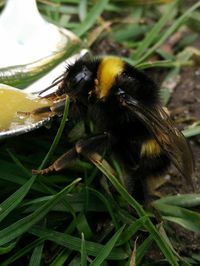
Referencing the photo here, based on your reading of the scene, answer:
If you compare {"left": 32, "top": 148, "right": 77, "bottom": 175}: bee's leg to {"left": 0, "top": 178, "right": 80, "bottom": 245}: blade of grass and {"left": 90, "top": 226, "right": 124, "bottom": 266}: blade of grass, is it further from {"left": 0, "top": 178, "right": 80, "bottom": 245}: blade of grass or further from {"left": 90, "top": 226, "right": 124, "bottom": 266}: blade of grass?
{"left": 90, "top": 226, "right": 124, "bottom": 266}: blade of grass

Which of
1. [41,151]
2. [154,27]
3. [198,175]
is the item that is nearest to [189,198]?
[198,175]

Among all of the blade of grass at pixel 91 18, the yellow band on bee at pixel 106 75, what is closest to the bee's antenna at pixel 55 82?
the yellow band on bee at pixel 106 75

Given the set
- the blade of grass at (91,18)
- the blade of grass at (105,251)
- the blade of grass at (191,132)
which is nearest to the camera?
the blade of grass at (105,251)

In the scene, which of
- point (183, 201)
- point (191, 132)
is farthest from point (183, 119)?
point (183, 201)

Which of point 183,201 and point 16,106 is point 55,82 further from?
point 183,201

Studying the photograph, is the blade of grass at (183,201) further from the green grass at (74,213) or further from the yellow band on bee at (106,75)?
the yellow band on bee at (106,75)

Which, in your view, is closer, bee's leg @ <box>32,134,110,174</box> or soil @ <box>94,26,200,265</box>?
bee's leg @ <box>32,134,110,174</box>

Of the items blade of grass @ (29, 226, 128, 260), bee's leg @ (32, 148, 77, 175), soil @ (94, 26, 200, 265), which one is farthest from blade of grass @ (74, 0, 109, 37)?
blade of grass @ (29, 226, 128, 260)
